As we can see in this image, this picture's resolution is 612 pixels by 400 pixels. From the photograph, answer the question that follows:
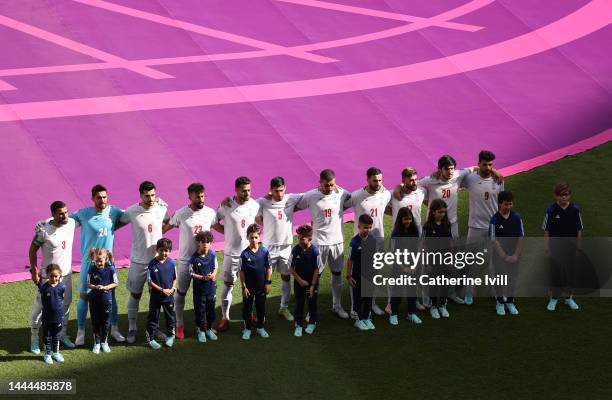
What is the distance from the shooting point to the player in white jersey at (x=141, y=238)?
1305cm

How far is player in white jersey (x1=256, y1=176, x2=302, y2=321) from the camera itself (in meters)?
13.8

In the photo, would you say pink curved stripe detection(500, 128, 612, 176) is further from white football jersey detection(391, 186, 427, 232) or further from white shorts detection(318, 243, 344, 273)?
white shorts detection(318, 243, 344, 273)

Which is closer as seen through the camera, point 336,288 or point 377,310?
point 336,288

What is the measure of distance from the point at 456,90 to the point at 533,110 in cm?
162

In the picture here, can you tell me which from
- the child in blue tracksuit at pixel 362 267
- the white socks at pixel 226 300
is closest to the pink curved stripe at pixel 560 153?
the child in blue tracksuit at pixel 362 267

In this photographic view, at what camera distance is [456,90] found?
2175 centimetres

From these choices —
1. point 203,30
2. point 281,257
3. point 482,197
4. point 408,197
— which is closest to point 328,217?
point 281,257

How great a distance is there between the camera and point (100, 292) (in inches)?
494

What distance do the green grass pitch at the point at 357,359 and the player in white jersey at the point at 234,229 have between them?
0.44 metres

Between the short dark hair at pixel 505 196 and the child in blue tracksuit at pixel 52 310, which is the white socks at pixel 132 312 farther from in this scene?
the short dark hair at pixel 505 196

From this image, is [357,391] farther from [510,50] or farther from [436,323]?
[510,50]

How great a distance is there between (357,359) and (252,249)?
189 cm

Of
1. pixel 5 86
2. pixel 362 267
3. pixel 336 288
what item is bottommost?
pixel 336 288

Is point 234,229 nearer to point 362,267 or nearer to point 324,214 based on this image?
point 324,214
